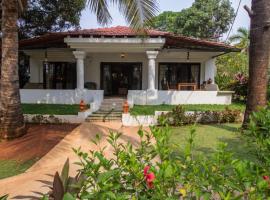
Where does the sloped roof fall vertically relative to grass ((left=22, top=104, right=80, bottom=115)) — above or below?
above

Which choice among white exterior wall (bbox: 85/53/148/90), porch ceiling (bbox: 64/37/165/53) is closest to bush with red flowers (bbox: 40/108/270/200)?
porch ceiling (bbox: 64/37/165/53)

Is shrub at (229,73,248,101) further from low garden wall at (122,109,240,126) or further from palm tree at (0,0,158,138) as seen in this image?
palm tree at (0,0,158,138)

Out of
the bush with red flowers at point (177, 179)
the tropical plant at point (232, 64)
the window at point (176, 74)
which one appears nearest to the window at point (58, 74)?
the window at point (176, 74)

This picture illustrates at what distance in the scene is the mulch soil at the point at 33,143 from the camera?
905cm

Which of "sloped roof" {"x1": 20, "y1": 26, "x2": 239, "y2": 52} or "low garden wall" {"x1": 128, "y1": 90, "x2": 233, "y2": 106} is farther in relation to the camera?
"low garden wall" {"x1": 128, "y1": 90, "x2": 233, "y2": 106}

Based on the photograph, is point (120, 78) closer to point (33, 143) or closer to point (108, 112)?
point (108, 112)

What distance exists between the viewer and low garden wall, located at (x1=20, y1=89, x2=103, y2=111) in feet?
55.9

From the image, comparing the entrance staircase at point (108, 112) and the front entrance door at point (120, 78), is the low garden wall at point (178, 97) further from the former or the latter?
the front entrance door at point (120, 78)

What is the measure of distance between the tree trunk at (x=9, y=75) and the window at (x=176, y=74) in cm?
1137

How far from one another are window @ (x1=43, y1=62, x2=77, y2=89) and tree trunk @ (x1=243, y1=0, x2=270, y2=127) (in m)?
13.1

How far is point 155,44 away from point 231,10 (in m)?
23.5

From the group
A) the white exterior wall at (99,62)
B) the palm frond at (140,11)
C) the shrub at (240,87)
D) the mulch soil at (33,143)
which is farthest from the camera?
the white exterior wall at (99,62)

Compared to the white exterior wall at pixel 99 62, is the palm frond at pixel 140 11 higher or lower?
higher

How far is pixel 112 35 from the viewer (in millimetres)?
16078
